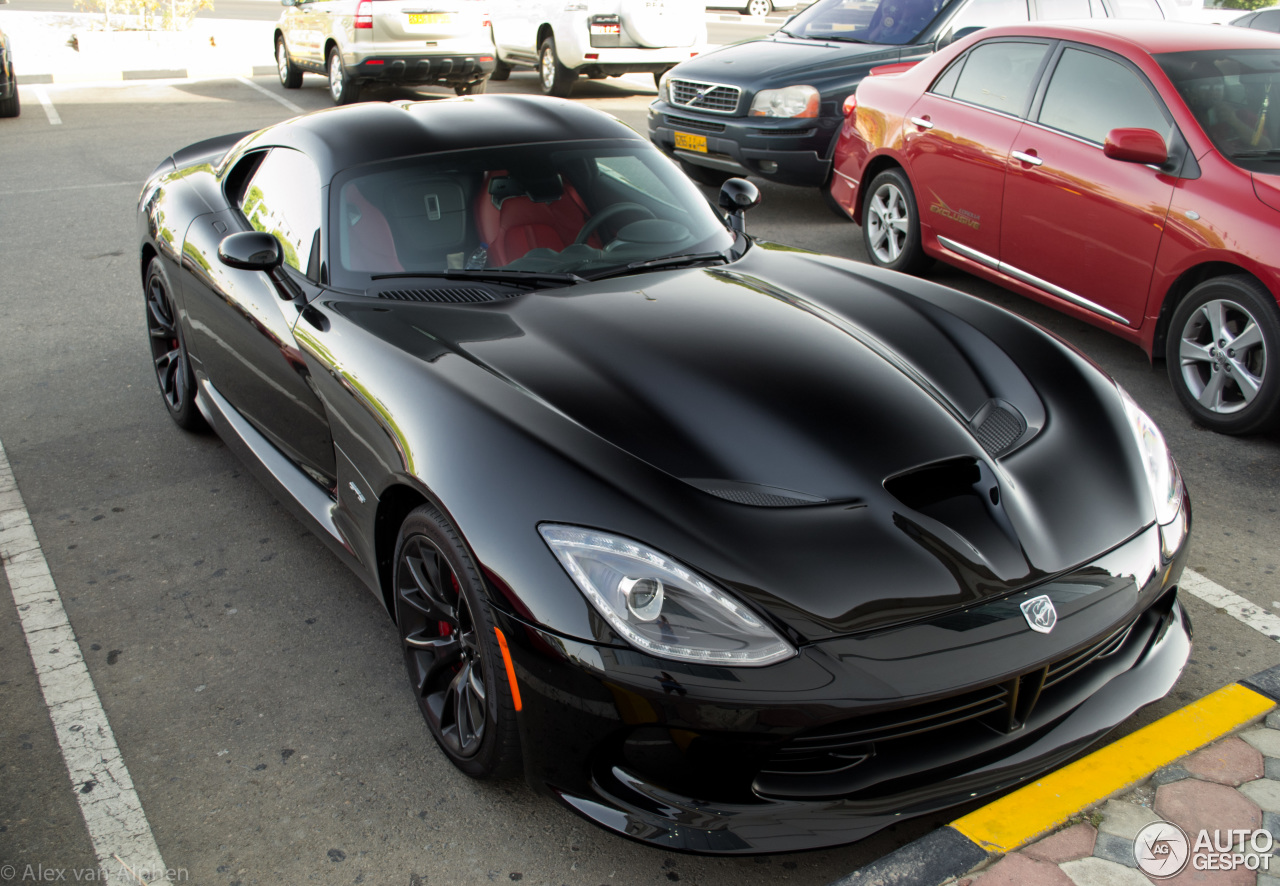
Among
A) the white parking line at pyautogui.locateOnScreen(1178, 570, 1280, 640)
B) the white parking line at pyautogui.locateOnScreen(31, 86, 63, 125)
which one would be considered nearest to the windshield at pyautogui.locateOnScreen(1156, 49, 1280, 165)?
the white parking line at pyautogui.locateOnScreen(1178, 570, 1280, 640)

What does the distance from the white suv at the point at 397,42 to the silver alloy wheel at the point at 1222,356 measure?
10.9 metres

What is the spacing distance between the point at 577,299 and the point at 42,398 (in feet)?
10.7

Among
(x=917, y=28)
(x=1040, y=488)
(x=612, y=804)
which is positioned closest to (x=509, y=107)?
(x=1040, y=488)

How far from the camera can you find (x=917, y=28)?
27.4 ft

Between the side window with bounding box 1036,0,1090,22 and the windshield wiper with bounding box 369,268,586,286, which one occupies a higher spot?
the side window with bounding box 1036,0,1090,22

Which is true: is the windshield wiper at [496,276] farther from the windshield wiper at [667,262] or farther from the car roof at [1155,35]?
the car roof at [1155,35]

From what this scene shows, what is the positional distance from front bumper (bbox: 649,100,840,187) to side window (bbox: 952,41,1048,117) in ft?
6.19

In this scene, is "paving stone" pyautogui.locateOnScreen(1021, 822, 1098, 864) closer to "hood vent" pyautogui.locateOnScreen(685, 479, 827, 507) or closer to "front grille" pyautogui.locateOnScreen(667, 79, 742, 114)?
"hood vent" pyautogui.locateOnScreen(685, 479, 827, 507)

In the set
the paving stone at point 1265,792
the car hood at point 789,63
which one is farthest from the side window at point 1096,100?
the paving stone at point 1265,792

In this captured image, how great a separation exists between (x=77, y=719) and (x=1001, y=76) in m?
5.30

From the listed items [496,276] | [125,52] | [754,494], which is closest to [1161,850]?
[754,494]

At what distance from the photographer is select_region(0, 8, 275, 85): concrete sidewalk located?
16016 mm

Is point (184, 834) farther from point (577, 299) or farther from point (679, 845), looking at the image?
point (577, 299)

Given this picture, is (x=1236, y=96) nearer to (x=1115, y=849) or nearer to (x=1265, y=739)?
(x=1265, y=739)
